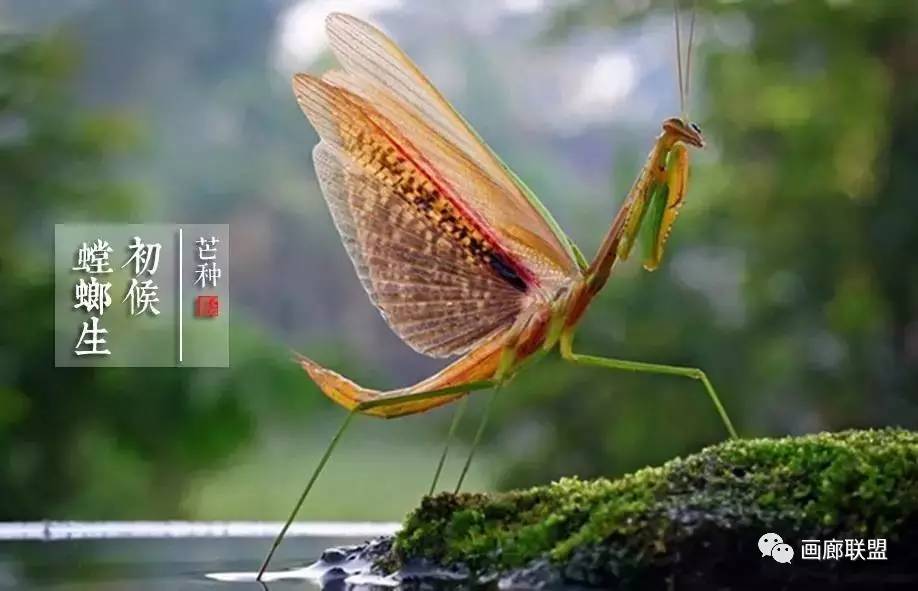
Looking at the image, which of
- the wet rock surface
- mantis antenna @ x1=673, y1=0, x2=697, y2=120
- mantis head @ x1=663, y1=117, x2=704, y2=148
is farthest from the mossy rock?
mantis antenna @ x1=673, y1=0, x2=697, y2=120

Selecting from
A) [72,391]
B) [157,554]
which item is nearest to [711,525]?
[157,554]

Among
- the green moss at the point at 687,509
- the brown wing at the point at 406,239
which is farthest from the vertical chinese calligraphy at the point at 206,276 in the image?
the green moss at the point at 687,509

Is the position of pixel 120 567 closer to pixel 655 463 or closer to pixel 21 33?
pixel 655 463

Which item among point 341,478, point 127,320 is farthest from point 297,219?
point 341,478

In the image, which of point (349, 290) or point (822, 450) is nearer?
point (822, 450)

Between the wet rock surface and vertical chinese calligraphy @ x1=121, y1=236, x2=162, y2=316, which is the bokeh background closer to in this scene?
vertical chinese calligraphy @ x1=121, y1=236, x2=162, y2=316

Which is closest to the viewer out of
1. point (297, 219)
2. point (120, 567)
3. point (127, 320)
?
point (120, 567)

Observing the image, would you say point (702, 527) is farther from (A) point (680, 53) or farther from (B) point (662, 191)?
(A) point (680, 53)
